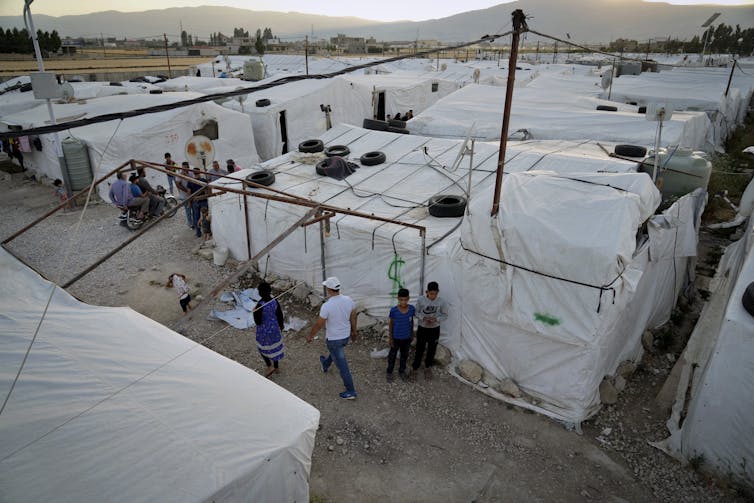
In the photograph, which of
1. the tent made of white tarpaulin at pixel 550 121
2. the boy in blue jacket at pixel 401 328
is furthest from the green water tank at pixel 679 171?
the boy in blue jacket at pixel 401 328

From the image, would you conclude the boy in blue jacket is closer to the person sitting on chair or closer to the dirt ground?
the person sitting on chair

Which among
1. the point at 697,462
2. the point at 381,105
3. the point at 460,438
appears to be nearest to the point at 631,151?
the point at 697,462

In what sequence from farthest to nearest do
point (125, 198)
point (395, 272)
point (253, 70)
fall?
point (253, 70) → point (125, 198) → point (395, 272)

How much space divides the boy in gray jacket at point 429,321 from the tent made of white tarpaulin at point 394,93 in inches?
628

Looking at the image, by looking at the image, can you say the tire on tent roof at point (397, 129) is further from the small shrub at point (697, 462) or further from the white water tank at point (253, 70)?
the white water tank at point (253, 70)

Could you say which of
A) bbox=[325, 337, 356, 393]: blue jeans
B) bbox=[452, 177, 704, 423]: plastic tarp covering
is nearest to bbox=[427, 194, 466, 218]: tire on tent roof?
bbox=[452, 177, 704, 423]: plastic tarp covering

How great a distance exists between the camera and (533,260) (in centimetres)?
589

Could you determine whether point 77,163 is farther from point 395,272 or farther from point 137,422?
point 137,422

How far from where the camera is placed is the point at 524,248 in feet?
19.6

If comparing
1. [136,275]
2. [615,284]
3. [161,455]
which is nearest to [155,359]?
[161,455]

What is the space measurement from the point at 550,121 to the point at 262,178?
8099 millimetres

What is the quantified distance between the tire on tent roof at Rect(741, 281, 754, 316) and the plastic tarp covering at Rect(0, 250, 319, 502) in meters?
4.64

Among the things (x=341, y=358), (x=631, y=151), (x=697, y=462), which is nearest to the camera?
(x=697, y=462)

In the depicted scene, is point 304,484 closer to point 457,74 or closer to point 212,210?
point 212,210
